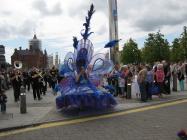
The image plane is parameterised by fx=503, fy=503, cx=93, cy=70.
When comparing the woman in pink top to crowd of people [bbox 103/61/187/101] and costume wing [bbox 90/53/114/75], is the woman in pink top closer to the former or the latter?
crowd of people [bbox 103/61/187/101]

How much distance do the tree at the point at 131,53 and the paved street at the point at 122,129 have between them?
87611mm

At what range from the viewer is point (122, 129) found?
13633mm

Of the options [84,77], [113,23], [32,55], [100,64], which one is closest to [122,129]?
[84,77]

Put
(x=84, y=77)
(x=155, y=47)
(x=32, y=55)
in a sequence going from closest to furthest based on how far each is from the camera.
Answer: (x=84, y=77) < (x=155, y=47) < (x=32, y=55)

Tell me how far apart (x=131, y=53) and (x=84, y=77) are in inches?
3442

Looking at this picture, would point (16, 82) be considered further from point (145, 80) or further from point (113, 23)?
point (113, 23)

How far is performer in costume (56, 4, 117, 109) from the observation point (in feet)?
58.1

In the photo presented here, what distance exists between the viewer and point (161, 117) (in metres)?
15.8

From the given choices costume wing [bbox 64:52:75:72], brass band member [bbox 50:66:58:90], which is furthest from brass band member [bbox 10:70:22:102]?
brass band member [bbox 50:66:58:90]

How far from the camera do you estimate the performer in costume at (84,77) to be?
17719mm

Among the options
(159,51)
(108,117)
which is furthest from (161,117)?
(159,51)

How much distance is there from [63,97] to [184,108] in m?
4.36

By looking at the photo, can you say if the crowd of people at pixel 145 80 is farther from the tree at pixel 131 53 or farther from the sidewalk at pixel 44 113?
the tree at pixel 131 53

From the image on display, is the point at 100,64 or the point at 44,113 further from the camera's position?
the point at 100,64
